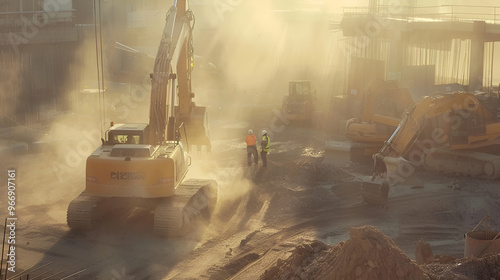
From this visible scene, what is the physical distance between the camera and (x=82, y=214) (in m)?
15.1

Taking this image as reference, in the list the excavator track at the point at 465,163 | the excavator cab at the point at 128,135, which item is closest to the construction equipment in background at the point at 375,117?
the excavator track at the point at 465,163

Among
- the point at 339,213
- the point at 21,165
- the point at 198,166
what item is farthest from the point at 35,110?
the point at 339,213

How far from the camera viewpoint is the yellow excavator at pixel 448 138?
1881 centimetres

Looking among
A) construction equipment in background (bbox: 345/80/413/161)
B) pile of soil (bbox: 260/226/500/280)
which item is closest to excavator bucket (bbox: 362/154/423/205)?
construction equipment in background (bbox: 345/80/413/161)

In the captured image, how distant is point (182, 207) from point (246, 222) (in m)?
2.17

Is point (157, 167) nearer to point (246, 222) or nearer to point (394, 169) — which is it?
point (246, 222)

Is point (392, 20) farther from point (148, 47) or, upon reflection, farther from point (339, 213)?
point (339, 213)

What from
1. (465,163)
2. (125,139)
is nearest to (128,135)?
(125,139)

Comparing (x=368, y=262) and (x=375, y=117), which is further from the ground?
(x=375, y=117)

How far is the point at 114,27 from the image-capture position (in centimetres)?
4694

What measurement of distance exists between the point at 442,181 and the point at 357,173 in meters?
2.80

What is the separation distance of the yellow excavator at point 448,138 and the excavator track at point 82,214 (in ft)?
27.0

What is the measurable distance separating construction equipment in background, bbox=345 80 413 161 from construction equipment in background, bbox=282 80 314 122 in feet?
25.8

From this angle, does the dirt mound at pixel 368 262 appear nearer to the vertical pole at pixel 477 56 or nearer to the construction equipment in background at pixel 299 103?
the construction equipment in background at pixel 299 103
